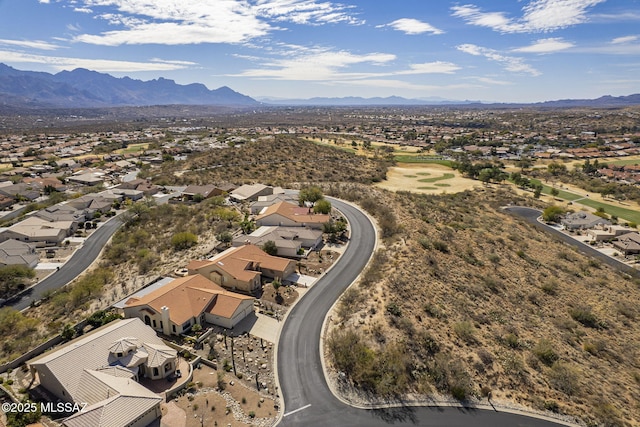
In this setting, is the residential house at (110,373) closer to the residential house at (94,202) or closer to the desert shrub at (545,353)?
the desert shrub at (545,353)

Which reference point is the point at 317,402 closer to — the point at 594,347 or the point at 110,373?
the point at 110,373

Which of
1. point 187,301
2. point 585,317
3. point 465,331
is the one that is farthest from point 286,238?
point 585,317

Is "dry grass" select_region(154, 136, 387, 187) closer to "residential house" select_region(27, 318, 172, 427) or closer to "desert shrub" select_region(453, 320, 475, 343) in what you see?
"desert shrub" select_region(453, 320, 475, 343)

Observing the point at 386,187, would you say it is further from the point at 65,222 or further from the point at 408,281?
the point at 65,222

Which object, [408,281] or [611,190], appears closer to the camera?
[408,281]

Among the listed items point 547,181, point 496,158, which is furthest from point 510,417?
point 496,158

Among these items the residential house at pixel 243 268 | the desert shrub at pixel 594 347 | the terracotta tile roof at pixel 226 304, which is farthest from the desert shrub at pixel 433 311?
the terracotta tile roof at pixel 226 304

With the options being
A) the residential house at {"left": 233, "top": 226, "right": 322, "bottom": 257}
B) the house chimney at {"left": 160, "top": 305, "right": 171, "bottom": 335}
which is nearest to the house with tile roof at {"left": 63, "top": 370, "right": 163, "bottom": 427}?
the house chimney at {"left": 160, "top": 305, "right": 171, "bottom": 335}
